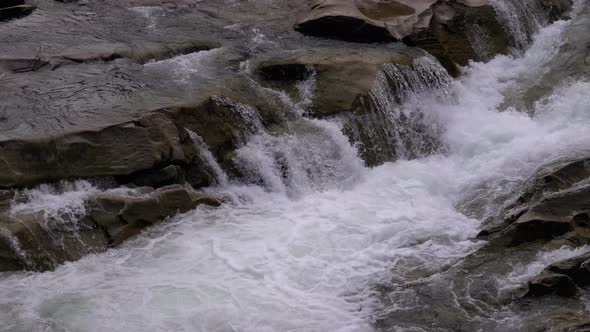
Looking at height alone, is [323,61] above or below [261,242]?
above

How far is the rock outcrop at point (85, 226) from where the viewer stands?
642 centimetres

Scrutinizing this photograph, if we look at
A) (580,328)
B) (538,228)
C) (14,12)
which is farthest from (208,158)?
(14,12)

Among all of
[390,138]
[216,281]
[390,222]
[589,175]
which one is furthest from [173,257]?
[589,175]

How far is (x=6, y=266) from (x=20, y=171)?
102cm

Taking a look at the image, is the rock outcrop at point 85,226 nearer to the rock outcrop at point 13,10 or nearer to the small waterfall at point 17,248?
the small waterfall at point 17,248

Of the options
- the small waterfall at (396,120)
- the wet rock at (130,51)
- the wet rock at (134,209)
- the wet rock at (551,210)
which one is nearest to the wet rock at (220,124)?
the wet rock at (134,209)

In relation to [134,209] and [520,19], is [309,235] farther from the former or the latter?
[520,19]

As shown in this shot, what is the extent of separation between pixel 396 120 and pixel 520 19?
4.17 meters

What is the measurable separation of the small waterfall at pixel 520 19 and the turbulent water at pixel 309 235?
1957 millimetres

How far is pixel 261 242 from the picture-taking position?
6.98 meters

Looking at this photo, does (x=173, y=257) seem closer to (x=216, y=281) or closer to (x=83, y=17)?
(x=216, y=281)

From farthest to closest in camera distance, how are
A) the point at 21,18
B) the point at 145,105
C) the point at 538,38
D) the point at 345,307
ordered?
1. the point at 538,38
2. the point at 21,18
3. the point at 145,105
4. the point at 345,307

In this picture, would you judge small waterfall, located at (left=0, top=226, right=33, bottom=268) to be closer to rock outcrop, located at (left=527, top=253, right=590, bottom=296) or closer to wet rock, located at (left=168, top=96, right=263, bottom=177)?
wet rock, located at (left=168, top=96, right=263, bottom=177)

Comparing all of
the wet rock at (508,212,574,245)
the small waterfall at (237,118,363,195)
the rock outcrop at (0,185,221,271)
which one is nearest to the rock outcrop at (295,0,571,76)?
the small waterfall at (237,118,363,195)
